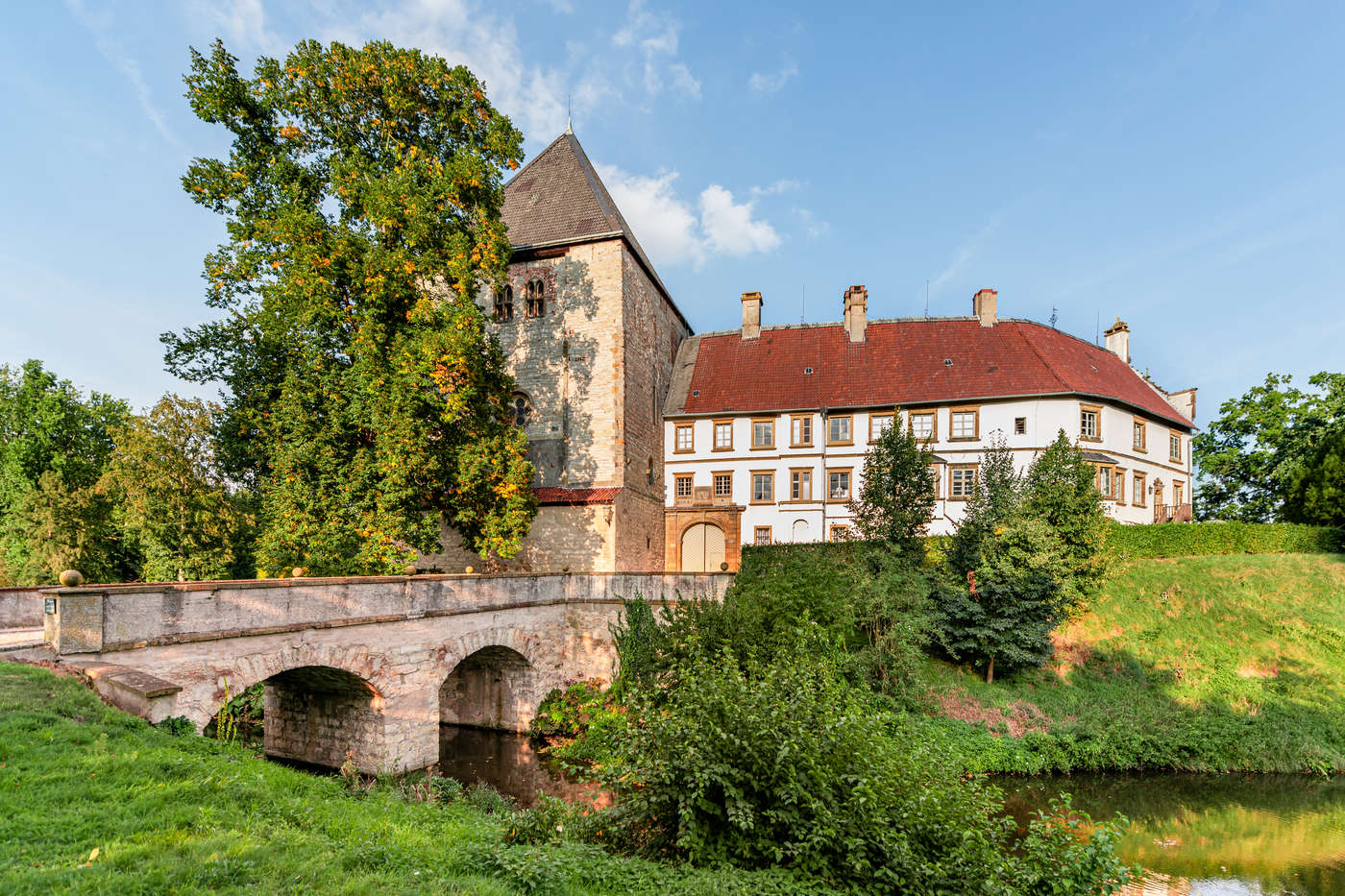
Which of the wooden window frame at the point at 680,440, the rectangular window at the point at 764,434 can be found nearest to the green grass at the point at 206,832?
the wooden window frame at the point at 680,440

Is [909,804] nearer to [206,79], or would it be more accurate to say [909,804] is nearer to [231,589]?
[231,589]

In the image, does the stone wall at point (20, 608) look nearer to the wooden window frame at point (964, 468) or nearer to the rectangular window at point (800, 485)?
the rectangular window at point (800, 485)

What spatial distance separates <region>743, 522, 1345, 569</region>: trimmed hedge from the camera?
24.5m

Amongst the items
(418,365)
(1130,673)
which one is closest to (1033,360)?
(1130,673)

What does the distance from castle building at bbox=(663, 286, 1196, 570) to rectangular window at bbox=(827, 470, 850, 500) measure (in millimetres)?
42

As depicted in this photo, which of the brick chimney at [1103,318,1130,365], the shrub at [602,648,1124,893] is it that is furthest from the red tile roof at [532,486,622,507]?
the brick chimney at [1103,318,1130,365]

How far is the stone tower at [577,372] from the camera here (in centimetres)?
2264

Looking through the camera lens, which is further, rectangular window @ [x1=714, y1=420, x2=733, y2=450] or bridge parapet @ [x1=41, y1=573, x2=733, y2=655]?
rectangular window @ [x1=714, y1=420, x2=733, y2=450]

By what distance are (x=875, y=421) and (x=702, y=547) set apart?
30.7ft

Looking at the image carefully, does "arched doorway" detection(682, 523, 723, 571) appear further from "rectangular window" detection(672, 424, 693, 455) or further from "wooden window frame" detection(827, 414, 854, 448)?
"wooden window frame" detection(827, 414, 854, 448)

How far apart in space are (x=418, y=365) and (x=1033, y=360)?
2494cm

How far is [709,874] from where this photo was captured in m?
6.14

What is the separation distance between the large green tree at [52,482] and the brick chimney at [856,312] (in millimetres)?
29761

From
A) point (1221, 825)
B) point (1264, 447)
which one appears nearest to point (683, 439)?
point (1221, 825)
